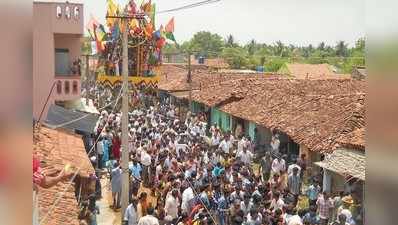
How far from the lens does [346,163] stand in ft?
33.5

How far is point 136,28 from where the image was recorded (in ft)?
43.7

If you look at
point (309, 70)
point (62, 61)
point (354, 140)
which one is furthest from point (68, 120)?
point (309, 70)

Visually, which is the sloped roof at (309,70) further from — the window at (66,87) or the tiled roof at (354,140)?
the tiled roof at (354,140)

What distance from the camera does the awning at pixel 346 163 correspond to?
31.4ft

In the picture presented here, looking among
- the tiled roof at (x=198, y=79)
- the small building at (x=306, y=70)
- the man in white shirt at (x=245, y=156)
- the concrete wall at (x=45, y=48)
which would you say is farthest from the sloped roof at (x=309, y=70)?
the man in white shirt at (x=245, y=156)

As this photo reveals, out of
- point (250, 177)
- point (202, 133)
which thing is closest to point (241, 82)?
point (202, 133)

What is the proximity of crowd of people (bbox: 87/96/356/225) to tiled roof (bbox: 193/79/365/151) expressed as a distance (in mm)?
823

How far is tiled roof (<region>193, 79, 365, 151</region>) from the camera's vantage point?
A: 13359 mm

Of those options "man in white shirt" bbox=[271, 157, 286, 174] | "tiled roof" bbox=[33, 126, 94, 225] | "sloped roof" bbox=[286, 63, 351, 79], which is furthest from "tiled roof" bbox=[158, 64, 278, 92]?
"tiled roof" bbox=[33, 126, 94, 225]

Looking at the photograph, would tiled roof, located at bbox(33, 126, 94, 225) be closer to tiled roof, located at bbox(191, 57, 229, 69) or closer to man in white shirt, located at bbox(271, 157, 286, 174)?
man in white shirt, located at bbox(271, 157, 286, 174)

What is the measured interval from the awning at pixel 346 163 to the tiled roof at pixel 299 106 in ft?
2.04

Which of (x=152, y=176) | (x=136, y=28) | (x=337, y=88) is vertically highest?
(x=136, y=28)
